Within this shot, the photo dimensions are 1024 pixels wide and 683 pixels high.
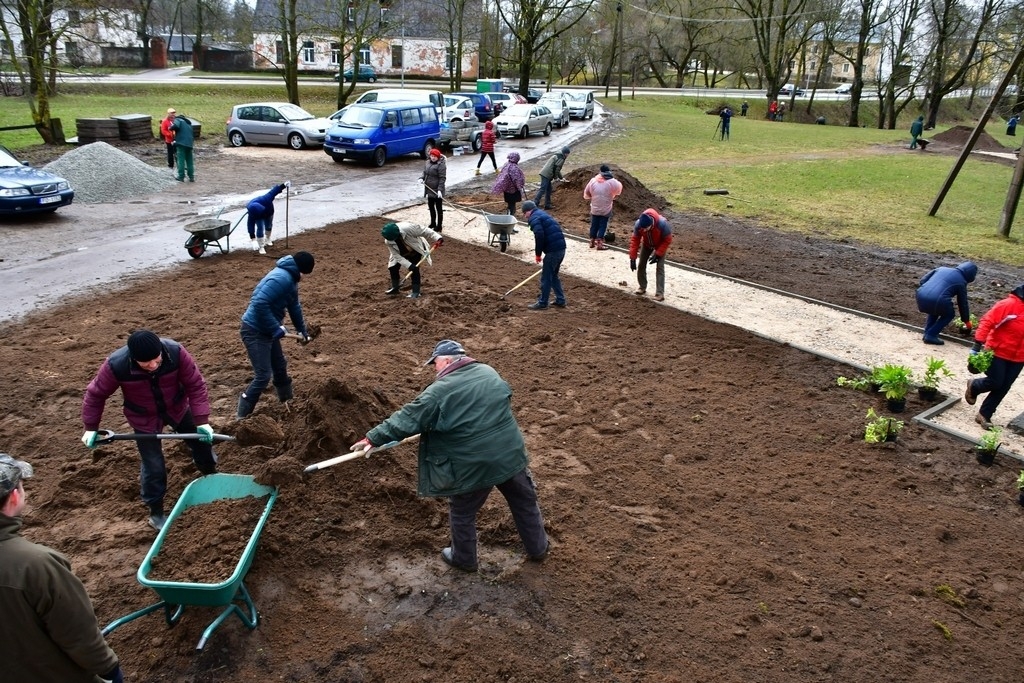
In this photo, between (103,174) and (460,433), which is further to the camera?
(103,174)

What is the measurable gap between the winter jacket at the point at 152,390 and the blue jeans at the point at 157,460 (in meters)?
0.09

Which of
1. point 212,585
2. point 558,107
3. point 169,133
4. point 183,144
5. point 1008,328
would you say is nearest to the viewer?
point 212,585

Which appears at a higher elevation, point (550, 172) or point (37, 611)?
point (550, 172)

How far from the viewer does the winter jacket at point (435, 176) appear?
14914 millimetres

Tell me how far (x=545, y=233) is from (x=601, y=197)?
361 centimetres

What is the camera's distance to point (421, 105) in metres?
25.8

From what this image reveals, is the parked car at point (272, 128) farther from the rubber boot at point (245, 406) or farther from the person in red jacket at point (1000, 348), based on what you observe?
the person in red jacket at point (1000, 348)

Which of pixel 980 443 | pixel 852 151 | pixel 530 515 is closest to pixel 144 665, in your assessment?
pixel 530 515

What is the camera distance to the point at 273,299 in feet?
23.4

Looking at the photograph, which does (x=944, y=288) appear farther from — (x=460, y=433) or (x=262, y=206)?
(x=262, y=206)

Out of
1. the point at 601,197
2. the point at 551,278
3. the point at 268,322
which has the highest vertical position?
the point at 601,197

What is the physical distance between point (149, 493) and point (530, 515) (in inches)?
119

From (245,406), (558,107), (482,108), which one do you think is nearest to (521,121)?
(482,108)

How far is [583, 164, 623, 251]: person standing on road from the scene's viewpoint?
1377 cm
